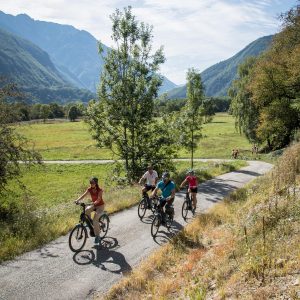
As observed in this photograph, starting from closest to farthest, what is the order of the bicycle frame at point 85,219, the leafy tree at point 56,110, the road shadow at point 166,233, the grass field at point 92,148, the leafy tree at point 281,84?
the bicycle frame at point 85,219
the road shadow at point 166,233
the leafy tree at point 281,84
the grass field at point 92,148
the leafy tree at point 56,110

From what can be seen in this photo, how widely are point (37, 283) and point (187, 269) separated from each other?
4537 millimetres

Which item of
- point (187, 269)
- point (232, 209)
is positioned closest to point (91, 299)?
point (187, 269)

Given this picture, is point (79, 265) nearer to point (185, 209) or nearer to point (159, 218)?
point (159, 218)

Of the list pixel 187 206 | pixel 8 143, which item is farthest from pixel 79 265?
pixel 8 143

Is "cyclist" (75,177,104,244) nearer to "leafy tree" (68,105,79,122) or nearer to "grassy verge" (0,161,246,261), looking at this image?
"grassy verge" (0,161,246,261)

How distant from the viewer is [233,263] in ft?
32.1

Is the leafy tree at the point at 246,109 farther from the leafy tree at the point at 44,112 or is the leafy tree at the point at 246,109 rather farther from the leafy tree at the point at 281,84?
the leafy tree at the point at 44,112

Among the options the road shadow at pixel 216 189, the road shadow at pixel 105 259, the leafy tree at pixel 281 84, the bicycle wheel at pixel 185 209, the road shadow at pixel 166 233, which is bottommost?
the road shadow at pixel 216 189

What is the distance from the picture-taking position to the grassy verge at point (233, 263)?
809cm

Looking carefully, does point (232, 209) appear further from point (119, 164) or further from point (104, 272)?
point (119, 164)

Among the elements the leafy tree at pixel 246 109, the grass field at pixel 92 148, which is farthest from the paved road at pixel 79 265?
the leafy tree at pixel 246 109

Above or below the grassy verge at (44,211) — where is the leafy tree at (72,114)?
above

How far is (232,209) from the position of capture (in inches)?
694

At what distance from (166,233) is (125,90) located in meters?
15.6
